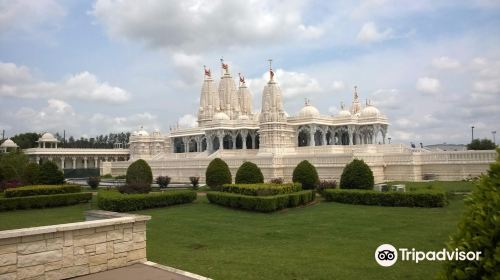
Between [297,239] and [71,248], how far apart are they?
20.7 feet

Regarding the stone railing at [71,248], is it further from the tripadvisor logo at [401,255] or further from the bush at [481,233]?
the bush at [481,233]

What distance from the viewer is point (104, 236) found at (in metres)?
8.38

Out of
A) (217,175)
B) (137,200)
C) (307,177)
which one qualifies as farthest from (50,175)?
(307,177)

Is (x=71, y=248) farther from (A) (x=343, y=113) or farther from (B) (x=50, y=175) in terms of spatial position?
(A) (x=343, y=113)

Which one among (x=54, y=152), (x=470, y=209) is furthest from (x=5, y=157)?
(x=470, y=209)

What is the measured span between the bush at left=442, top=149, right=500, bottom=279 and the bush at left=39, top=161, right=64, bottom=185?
26.8 meters

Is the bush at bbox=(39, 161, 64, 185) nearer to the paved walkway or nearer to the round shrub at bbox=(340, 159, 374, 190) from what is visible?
the round shrub at bbox=(340, 159, 374, 190)

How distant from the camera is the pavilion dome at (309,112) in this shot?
155 feet

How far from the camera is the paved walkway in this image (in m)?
7.75

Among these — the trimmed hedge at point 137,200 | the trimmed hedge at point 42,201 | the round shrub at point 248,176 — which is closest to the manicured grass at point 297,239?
the trimmed hedge at point 137,200

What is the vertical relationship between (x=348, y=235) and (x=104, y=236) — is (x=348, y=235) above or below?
below

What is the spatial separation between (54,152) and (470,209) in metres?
70.6

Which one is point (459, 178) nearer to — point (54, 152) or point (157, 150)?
point (157, 150)

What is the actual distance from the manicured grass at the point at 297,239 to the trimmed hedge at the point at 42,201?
650 centimetres
